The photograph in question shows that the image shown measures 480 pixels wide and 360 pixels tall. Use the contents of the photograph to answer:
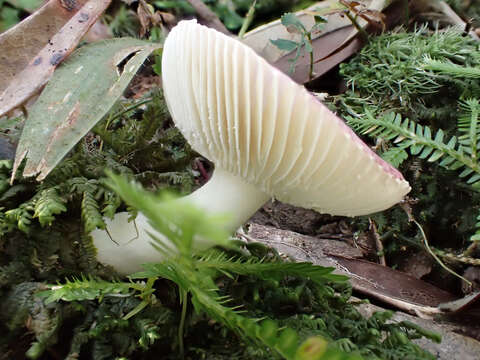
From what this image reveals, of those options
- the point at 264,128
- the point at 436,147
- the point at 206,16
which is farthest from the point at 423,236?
the point at 206,16

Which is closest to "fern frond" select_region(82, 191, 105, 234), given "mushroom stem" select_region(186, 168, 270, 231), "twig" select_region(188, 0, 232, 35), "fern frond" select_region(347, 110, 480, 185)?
"mushroom stem" select_region(186, 168, 270, 231)

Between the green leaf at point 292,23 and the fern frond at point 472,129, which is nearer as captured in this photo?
the fern frond at point 472,129

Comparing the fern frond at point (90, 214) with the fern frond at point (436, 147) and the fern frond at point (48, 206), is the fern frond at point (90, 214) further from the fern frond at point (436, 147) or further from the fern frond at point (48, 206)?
the fern frond at point (436, 147)

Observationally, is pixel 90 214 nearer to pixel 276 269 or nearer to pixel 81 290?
pixel 81 290

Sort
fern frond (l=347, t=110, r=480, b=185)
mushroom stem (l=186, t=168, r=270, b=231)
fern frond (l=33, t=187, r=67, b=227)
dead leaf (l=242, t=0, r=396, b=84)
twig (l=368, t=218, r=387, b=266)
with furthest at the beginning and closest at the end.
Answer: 1. dead leaf (l=242, t=0, r=396, b=84)
2. twig (l=368, t=218, r=387, b=266)
3. fern frond (l=347, t=110, r=480, b=185)
4. mushroom stem (l=186, t=168, r=270, b=231)
5. fern frond (l=33, t=187, r=67, b=227)

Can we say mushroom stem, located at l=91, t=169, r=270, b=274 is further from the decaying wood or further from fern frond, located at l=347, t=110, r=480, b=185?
fern frond, located at l=347, t=110, r=480, b=185

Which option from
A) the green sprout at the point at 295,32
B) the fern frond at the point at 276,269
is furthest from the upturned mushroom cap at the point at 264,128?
the green sprout at the point at 295,32
